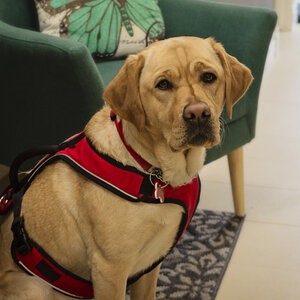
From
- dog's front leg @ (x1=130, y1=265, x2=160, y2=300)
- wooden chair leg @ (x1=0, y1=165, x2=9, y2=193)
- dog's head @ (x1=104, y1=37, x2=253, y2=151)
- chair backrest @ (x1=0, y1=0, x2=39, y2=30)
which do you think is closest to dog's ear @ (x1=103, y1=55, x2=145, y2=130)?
dog's head @ (x1=104, y1=37, x2=253, y2=151)

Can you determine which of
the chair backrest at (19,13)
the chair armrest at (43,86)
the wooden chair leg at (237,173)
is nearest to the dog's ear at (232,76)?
the chair armrest at (43,86)

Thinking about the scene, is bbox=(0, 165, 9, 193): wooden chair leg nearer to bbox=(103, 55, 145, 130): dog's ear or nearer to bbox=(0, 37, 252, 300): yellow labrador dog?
bbox=(0, 37, 252, 300): yellow labrador dog

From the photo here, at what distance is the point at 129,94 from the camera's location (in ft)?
4.08

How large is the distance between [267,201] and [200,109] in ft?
4.23

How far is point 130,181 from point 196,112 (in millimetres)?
221

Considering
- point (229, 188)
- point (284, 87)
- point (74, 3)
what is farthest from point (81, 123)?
point (284, 87)

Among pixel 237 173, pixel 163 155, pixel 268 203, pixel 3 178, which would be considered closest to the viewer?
pixel 163 155

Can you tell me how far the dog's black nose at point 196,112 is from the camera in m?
1.20

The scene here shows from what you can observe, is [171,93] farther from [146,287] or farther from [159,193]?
[146,287]

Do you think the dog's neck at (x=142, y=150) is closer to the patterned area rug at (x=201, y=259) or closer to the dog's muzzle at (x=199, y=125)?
the dog's muzzle at (x=199, y=125)

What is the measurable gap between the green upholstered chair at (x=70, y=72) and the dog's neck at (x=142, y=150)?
0.32 meters

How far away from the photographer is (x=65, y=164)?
4.46 ft

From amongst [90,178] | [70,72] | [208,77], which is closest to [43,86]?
[70,72]

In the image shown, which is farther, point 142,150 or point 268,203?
point 268,203
